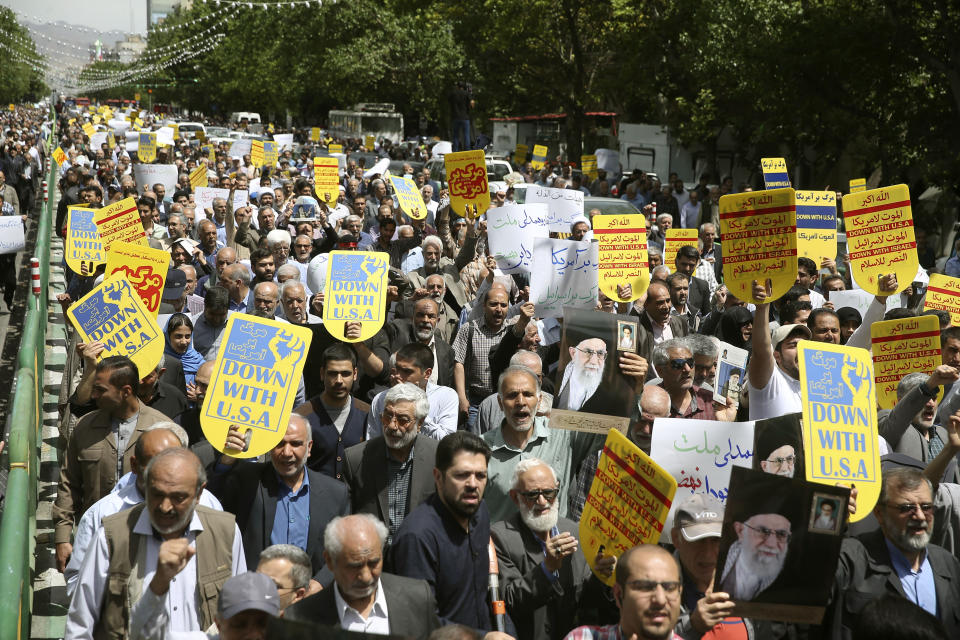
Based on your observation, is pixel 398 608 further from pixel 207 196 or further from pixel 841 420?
pixel 207 196

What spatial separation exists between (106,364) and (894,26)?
1808 cm

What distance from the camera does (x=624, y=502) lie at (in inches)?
177

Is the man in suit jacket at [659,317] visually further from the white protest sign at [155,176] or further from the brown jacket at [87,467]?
the white protest sign at [155,176]

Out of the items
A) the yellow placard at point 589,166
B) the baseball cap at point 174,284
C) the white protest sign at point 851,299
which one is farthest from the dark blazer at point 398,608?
the yellow placard at point 589,166

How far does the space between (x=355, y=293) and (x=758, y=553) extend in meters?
4.00

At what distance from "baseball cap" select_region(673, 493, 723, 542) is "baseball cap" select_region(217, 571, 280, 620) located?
5.37 ft

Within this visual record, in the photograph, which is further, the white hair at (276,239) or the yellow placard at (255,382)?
the white hair at (276,239)

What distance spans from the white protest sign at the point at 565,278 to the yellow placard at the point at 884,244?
1.90 m

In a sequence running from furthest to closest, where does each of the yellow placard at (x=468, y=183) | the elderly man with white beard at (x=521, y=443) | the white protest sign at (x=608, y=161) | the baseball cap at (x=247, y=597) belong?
the white protest sign at (x=608, y=161) < the yellow placard at (x=468, y=183) < the elderly man with white beard at (x=521, y=443) < the baseball cap at (x=247, y=597)

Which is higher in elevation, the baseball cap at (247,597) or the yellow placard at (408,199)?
the yellow placard at (408,199)

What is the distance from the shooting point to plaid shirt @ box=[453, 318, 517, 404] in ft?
24.9

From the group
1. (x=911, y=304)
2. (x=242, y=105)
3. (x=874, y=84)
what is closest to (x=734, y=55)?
(x=874, y=84)

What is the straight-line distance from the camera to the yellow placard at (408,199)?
13312 mm

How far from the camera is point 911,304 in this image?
9.67m
